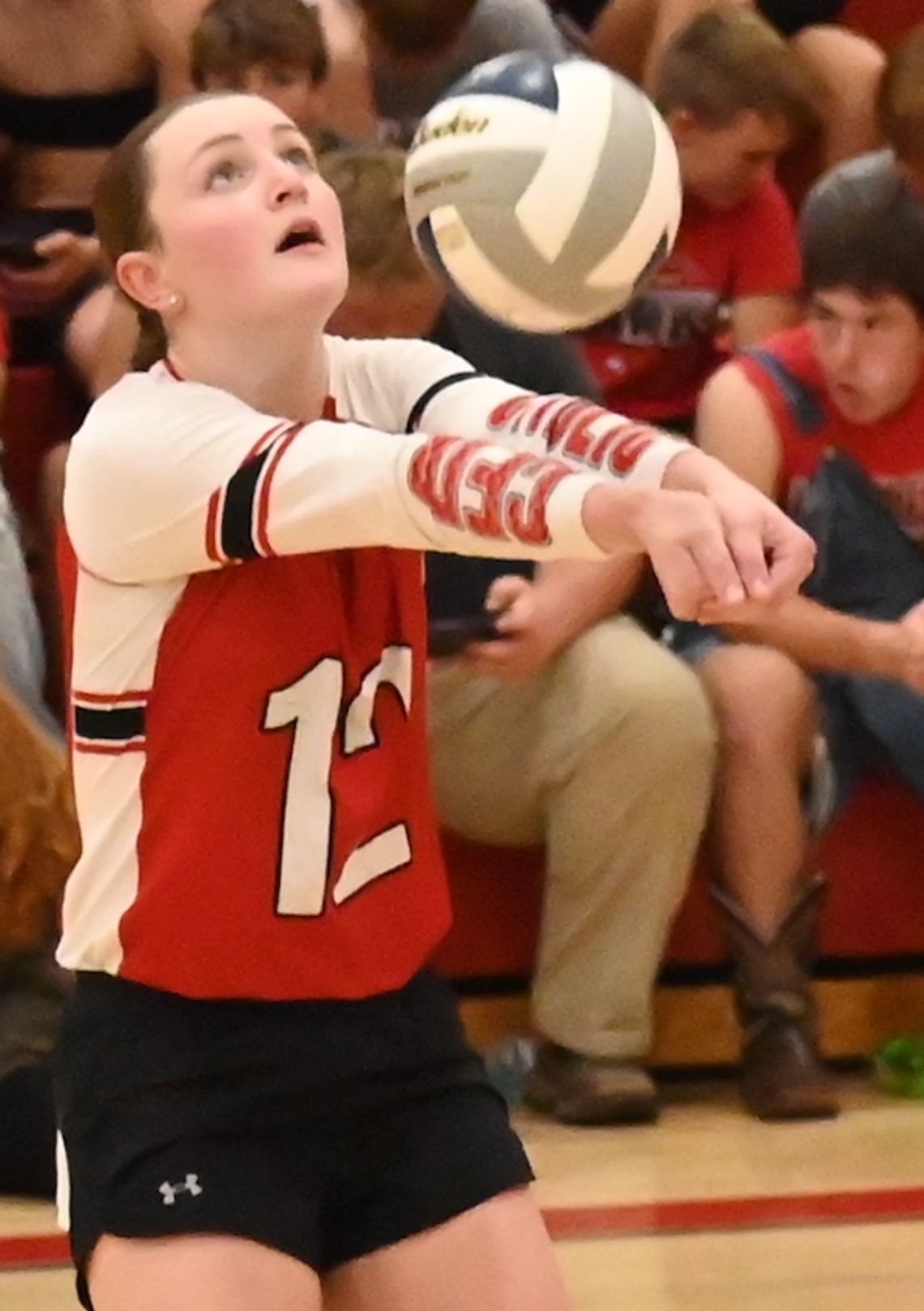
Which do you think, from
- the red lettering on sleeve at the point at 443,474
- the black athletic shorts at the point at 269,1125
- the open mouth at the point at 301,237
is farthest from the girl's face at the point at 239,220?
the black athletic shorts at the point at 269,1125

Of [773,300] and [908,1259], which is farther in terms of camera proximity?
[773,300]

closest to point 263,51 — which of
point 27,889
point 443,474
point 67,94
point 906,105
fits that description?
point 67,94

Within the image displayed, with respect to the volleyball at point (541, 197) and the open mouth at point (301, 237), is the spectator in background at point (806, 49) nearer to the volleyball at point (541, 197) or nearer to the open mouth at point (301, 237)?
the volleyball at point (541, 197)

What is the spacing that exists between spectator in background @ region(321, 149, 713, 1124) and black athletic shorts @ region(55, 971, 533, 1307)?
58.6 inches

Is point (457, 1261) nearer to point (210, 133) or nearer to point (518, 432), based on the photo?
point (518, 432)

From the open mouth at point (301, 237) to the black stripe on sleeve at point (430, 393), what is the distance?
0.20 metres

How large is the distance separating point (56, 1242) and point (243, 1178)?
123cm

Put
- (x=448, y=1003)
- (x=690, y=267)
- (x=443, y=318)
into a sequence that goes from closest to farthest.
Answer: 1. (x=448, y=1003)
2. (x=443, y=318)
3. (x=690, y=267)

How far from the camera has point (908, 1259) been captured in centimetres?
308

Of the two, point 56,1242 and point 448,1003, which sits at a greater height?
point 448,1003

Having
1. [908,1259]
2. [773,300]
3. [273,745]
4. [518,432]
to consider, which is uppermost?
[518,432]

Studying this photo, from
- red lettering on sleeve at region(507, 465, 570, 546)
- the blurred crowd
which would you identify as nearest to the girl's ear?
red lettering on sleeve at region(507, 465, 570, 546)

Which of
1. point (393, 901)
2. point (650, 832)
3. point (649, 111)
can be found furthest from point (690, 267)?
point (393, 901)

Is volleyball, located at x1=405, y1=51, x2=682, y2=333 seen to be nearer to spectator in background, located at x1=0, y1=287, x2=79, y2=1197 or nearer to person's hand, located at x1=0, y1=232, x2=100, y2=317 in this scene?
spectator in background, located at x1=0, y1=287, x2=79, y2=1197
